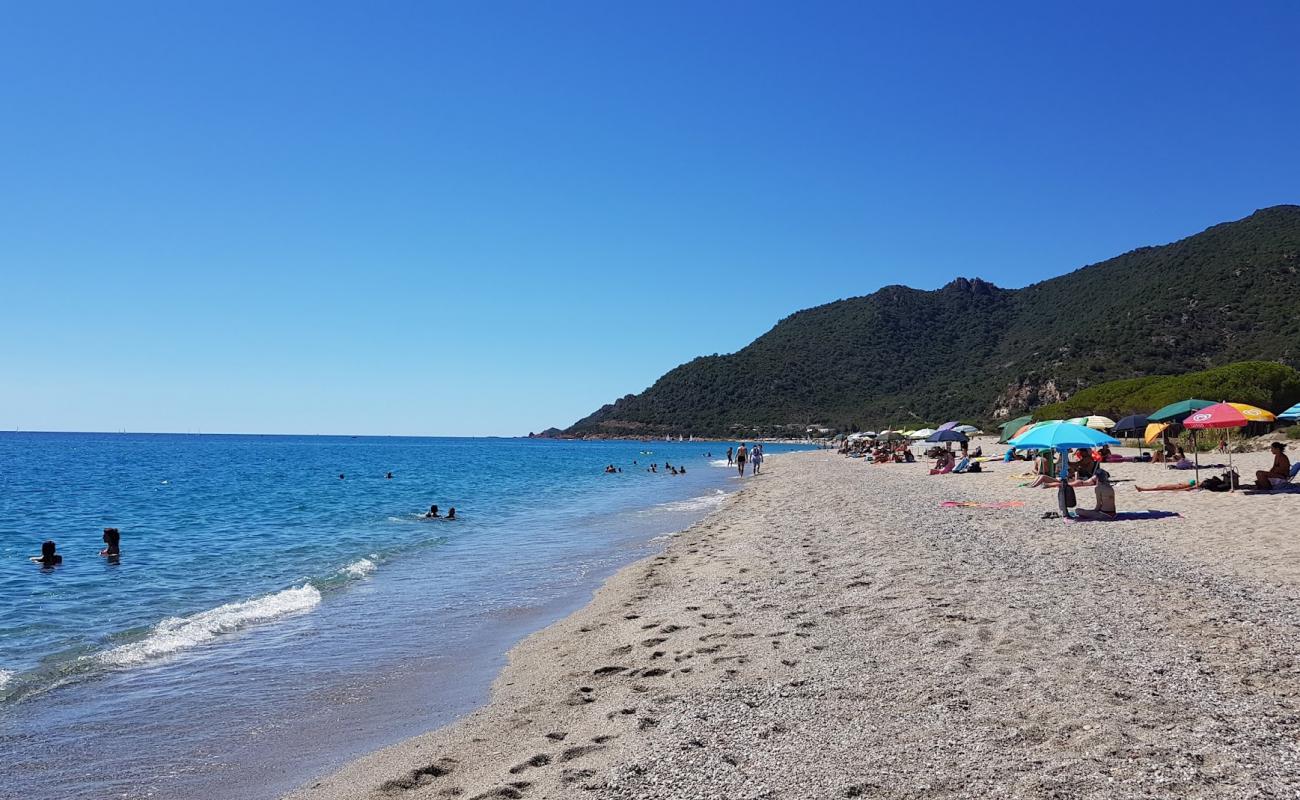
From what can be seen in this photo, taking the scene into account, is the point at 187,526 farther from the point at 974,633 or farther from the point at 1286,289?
the point at 1286,289

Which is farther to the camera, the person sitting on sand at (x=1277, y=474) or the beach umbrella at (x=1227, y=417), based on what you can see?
the beach umbrella at (x=1227, y=417)

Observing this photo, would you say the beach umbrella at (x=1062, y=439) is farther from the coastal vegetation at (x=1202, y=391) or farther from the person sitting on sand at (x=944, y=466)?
the coastal vegetation at (x=1202, y=391)

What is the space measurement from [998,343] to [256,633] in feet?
392

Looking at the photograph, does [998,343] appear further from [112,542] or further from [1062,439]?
[112,542]

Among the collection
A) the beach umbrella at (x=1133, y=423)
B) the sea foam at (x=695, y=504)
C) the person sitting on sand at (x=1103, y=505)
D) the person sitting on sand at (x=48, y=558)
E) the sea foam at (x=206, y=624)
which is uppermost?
the beach umbrella at (x=1133, y=423)

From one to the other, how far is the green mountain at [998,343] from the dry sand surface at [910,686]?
63.1m

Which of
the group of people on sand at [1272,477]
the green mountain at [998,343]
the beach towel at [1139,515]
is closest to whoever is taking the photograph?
the beach towel at [1139,515]

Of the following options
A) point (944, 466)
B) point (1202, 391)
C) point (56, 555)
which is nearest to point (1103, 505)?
point (944, 466)

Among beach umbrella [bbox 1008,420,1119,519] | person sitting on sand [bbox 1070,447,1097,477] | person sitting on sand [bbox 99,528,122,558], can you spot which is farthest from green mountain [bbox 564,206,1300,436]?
person sitting on sand [bbox 99,528,122,558]

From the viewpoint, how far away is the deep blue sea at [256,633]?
5.88 m

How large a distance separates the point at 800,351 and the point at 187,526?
127893 mm

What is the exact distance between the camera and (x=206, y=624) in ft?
33.8

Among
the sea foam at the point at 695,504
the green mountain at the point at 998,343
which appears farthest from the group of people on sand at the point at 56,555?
the green mountain at the point at 998,343

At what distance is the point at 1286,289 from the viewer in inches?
2721
